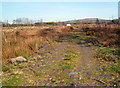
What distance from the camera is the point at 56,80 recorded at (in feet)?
11.0

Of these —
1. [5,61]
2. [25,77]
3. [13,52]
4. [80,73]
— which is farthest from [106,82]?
[13,52]

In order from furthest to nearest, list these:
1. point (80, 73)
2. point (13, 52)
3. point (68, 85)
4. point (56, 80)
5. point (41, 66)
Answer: point (13, 52)
point (41, 66)
point (80, 73)
point (56, 80)
point (68, 85)

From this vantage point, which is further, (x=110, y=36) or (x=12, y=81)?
(x=110, y=36)

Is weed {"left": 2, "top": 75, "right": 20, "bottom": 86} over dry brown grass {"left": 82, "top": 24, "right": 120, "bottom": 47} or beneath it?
beneath

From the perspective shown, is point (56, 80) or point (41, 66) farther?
point (41, 66)

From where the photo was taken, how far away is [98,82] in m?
3.19

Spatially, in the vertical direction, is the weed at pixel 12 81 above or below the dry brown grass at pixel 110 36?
below

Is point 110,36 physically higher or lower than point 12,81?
higher

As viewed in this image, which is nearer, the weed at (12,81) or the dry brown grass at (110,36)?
the weed at (12,81)

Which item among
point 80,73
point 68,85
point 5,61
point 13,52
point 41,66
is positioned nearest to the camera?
point 68,85

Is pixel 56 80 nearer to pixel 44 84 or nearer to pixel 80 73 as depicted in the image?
pixel 44 84

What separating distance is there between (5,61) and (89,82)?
3048mm

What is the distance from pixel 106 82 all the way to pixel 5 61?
11.1 ft

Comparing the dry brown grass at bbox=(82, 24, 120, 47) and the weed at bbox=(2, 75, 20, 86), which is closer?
the weed at bbox=(2, 75, 20, 86)
